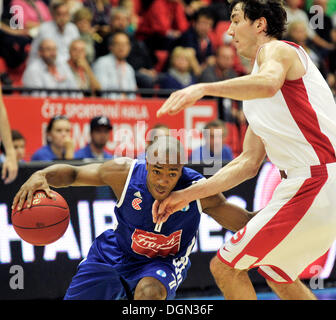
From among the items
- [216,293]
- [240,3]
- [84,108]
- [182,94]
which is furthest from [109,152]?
[182,94]

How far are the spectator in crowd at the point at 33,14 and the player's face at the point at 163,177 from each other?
5791mm

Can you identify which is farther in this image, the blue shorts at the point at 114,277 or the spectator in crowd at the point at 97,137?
the spectator in crowd at the point at 97,137

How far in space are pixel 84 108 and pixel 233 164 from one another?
4593 mm

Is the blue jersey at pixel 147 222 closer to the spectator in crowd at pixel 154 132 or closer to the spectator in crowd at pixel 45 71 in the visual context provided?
the spectator in crowd at pixel 154 132

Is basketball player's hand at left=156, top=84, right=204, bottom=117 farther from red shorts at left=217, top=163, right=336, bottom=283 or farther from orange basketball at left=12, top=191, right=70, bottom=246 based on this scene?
orange basketball at left=12, top=191, right=70, bottom=246

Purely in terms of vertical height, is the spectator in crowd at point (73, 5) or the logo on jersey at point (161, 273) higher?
the spectator in crowd at point (73, 5)

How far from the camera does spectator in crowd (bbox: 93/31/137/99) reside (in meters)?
9.62

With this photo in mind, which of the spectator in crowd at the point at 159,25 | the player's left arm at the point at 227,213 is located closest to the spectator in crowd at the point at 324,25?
the spectator in crowd at the point at 159,25

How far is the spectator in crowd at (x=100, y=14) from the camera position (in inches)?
409

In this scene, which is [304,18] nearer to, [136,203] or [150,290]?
[136,203]

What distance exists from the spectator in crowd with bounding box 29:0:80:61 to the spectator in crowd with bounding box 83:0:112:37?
34.3 inches

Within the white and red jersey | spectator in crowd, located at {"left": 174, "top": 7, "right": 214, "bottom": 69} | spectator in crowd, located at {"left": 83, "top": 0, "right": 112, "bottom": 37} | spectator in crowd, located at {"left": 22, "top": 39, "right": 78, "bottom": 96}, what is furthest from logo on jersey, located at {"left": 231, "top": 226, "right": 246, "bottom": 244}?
spectator in crowd, located at {"left": 174, "top": 7, "right": 214, "bottom": 69}

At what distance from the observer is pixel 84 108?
28.6 feet

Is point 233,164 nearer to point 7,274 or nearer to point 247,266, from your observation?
point 247,266
